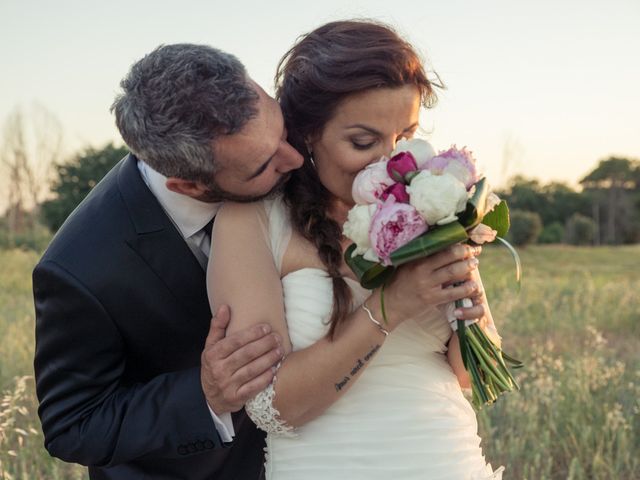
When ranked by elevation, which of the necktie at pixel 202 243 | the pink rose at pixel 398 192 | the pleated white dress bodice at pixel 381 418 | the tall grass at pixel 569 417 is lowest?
the tall grass at pixel 569 417

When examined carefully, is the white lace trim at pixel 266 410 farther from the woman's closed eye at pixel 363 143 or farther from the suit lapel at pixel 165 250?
the woman's closed eye at pixel 363 143

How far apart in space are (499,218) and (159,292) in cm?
128

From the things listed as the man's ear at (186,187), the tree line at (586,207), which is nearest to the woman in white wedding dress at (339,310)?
the man's ear at (186,187)

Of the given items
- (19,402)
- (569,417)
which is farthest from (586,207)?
(19,402)

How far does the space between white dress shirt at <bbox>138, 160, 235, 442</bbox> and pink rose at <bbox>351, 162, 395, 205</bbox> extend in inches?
26.6

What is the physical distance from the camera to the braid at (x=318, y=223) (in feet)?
8.12

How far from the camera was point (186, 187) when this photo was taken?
100 inches

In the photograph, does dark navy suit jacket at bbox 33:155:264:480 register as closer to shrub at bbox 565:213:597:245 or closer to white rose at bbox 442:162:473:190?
white rose at bbox 442:162:473:190

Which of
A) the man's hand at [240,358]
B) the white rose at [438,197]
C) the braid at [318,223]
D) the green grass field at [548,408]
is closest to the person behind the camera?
the white rose at [438,197]

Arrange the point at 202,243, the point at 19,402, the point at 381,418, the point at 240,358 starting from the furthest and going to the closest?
1. the point at 19,402
2. the point at 202,243
3. the point at 381,418
4. the point at 240,358

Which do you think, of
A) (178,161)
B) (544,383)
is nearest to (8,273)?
(544,383)

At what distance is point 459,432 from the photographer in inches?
103

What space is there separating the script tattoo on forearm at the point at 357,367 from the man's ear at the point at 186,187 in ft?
2.66

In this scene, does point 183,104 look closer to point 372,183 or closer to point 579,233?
point 372,183
